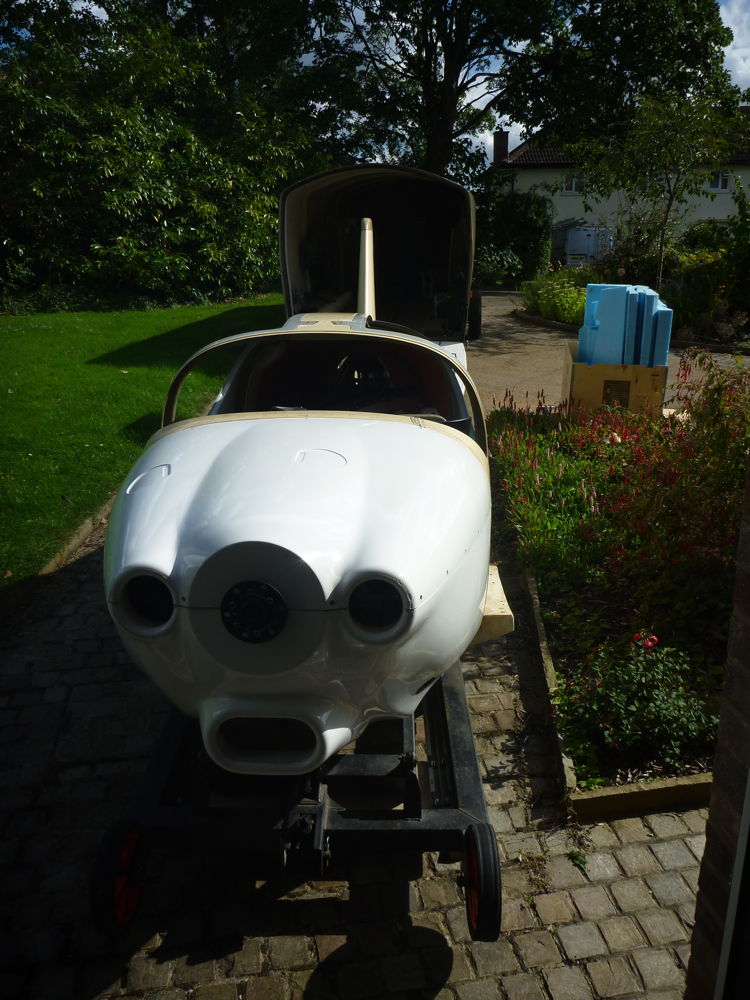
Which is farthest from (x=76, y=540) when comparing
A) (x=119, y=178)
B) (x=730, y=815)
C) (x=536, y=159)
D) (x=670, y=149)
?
(x=536, y=159)

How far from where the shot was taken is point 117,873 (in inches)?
91.0

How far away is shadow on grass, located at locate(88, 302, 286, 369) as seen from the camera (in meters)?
10.3

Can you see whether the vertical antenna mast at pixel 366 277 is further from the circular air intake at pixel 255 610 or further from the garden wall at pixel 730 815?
the garden wall at pixel 730 815

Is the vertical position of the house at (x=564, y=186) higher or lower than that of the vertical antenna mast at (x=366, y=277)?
higher

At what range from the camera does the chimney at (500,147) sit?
34.7 metres

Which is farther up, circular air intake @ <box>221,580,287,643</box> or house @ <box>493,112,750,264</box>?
house @ <box>493,112,750,264</box>

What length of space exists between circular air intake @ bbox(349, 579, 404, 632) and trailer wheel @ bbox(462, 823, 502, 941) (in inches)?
Answer: 35.0

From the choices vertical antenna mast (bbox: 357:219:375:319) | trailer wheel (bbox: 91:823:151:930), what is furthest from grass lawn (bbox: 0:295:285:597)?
trailer wheel (bbox: 91:823:151:930)

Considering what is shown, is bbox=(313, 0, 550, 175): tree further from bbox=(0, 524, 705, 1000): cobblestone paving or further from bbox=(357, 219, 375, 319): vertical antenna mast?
bbox=(0, 524, 705, 1000): cobblestone paving

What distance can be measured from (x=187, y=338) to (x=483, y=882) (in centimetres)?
1105

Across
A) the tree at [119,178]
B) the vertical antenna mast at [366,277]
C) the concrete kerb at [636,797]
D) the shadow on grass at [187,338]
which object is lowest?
the concrete kerb at [636,797]

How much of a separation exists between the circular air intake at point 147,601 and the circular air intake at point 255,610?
0.83ft

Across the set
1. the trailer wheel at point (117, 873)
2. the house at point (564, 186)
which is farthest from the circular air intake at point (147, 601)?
the house at point (564, 186)

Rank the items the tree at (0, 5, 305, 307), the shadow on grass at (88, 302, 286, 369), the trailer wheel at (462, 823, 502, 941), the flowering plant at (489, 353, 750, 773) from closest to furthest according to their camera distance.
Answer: the trailer wheel at (462, 823, 502, 941) → the flowering plant at (489, 353, 750, 773) → the shadow on grass at (88, 302, 286, 369) → the tree at (0, 5, 305, 307)
